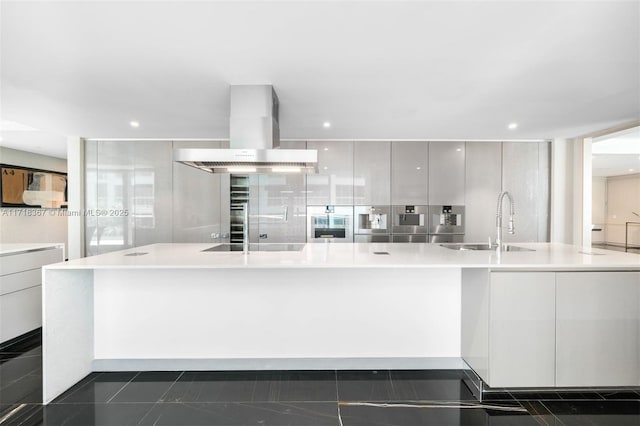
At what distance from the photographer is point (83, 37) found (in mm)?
1828

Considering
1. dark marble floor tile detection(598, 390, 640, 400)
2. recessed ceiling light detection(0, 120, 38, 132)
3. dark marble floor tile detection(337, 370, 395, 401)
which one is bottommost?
dark marble floor tile detection(598, 390, 640, 400)

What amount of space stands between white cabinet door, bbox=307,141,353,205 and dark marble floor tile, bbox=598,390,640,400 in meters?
3.05

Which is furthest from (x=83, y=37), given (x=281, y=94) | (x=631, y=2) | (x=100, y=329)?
(x=631, y=2)

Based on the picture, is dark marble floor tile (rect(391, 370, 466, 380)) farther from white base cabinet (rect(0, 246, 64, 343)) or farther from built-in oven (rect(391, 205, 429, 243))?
white base cabinet (rect(0, 246, 64, 343))

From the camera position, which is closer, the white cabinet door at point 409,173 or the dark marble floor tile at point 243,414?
the dark marble floor tile at point 243,414

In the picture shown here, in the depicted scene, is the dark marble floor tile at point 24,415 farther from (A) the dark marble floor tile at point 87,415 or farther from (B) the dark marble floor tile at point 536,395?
(B) the dark marble floor tile at point 536,395

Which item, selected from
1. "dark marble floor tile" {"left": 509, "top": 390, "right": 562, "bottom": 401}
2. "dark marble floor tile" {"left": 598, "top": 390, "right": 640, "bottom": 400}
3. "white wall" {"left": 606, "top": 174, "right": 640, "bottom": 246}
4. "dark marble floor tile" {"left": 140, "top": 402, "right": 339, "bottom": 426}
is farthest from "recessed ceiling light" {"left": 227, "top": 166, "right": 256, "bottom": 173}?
"white wall" {"left": 606, "top": 174, "right": 640, "bottom": 246}

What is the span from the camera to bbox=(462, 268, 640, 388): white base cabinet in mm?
2078

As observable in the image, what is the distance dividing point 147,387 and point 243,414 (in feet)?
2.53

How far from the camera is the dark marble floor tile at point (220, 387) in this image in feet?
6.88

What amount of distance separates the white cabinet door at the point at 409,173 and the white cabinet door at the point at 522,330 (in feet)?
8.25

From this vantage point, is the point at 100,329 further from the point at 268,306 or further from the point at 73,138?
the point at 73,138

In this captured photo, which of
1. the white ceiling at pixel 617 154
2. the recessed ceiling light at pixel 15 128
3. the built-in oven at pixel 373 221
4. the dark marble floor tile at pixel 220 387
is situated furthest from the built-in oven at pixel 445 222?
the recessed ceiling light at pixel 15 128

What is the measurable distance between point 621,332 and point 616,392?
44 cm
